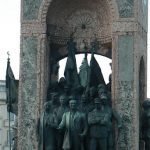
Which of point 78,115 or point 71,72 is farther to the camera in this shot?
point 71,72

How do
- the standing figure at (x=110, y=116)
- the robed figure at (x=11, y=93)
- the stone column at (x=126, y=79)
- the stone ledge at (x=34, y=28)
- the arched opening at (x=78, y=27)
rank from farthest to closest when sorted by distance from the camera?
the robed figure at (x=11, y=93)
the arched opening at (x=78, y=27)
the stone ledge at (x=34, y=28)
the stone column at (x=126, y=79)
the standing figure at (x=110, y=116)

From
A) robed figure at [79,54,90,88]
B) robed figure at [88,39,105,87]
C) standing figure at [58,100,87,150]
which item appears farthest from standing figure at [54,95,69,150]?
robed figure at [88,39,105,87]

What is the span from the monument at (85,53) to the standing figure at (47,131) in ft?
0.35

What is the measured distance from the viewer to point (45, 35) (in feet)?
69.8

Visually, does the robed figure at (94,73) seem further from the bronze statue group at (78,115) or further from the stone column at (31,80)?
the stone column at (31,80)

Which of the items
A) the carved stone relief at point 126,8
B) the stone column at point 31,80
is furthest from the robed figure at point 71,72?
the carved stone relief at point 126,8

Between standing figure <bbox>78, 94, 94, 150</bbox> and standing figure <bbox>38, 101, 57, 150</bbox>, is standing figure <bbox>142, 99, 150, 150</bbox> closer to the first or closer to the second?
standing figure <bbox>78, 94, 94, 150</bbox>

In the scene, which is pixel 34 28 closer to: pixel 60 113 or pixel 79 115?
pixel 60 113

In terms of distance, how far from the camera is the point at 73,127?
19.9 metres

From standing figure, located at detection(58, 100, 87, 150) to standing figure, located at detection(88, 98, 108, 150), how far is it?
0.19 m

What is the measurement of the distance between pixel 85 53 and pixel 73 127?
2649mm

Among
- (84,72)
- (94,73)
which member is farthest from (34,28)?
(94,73)

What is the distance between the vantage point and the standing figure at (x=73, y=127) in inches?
784

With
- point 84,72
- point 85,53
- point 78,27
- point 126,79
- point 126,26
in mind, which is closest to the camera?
point 126,79
